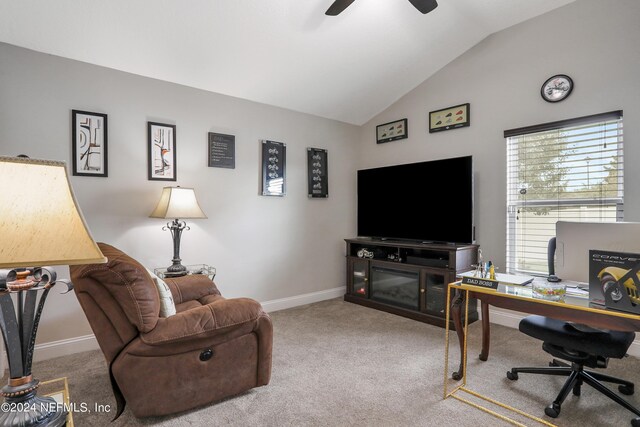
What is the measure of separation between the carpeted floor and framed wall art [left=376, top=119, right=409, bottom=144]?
237cm

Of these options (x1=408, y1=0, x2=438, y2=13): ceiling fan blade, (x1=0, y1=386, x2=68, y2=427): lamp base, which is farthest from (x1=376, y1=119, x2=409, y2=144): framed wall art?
(x1=0, y1=386, x2=68, y2=427): lamp base

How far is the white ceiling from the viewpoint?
2463 mm

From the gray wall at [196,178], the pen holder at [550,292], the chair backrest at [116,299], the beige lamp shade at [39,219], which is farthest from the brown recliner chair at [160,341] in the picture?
the pen holder at [550,292]

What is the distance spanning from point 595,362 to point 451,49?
3.13 m

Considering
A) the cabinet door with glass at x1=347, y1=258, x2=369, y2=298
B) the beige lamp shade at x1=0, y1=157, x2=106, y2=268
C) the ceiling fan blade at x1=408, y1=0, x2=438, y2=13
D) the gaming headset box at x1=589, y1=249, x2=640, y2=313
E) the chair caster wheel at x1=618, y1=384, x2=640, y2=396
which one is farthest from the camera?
the cabinet door with glass at x1=347, y1=258, x2=369, y2=298

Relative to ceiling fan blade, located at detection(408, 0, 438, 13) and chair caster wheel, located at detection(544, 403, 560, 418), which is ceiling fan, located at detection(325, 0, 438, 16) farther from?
chair caster wheel, located at detection(544, 403, 560, 418)

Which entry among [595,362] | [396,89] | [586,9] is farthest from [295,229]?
[586,9]

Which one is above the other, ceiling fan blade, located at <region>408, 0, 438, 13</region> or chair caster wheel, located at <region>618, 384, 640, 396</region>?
ceiling fan blade, located at <region>408, 0, 438, 13</region>

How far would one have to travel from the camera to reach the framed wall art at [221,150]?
3453 millimetres

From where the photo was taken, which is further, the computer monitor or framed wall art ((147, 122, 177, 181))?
framed wall art ((147, 122, 177, 181))

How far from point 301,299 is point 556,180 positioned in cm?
296

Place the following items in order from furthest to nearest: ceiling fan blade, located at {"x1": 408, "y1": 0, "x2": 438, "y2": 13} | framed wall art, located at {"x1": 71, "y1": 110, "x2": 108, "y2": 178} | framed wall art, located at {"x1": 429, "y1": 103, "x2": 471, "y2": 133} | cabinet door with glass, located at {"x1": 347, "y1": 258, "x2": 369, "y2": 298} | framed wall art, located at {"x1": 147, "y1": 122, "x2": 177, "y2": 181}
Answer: cabinet door with glass, located at {"x1": 347, "y1": 258, "x2": 369, "y2": 298} < framed wall art, located at {"x1": 429, "y1": 103, "x2": 471, "y2": 133} < framed wall art, located at {"x1": 147, "y1": 122, "x2": 177, "y2": 181} < framed wall art, located at {"x1": 71, "y1": 110, "x2": 108, "y2": 178} < ceiling fan blade, located at {"x1": 408, "y1": 0, "x2": 438, "y2": 13}

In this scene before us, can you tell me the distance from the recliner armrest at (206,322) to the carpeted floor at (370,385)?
1.59ft

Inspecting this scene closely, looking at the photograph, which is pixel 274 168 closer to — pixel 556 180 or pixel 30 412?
pixel 556 180
